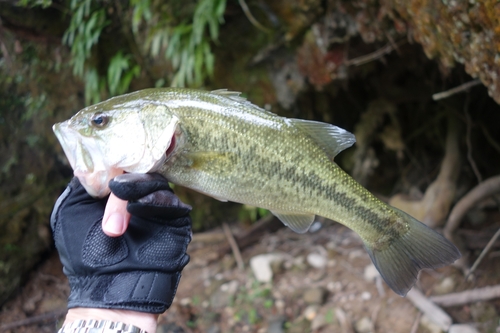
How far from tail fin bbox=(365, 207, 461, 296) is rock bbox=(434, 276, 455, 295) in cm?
218

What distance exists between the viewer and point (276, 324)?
3758 mm

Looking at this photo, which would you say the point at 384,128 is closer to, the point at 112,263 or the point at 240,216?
the point at 240,216

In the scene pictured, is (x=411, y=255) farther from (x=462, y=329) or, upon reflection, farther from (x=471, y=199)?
(x=471, y=199)

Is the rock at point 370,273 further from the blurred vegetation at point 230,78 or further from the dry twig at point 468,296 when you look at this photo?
the blurred vegetation at point 230,78

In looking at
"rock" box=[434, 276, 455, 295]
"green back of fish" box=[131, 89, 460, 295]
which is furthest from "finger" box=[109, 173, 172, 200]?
"rock" box=[434, 276, 455, 295]

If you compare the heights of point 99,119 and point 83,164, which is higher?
point 99,119

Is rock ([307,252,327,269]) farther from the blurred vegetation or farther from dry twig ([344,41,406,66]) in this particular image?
dry twig ([344,41,406,66])

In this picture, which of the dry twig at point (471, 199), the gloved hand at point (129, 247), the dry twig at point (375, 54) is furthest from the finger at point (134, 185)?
the dry twig at point (471, 199)

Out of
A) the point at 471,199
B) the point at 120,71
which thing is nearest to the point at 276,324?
the point at 471,199

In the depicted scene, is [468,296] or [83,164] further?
[468,296]

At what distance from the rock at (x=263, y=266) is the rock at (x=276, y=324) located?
59cm

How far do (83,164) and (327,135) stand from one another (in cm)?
117

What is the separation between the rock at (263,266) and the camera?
14.4 feet

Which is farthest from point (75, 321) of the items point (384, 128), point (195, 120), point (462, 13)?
point (384, 128)
